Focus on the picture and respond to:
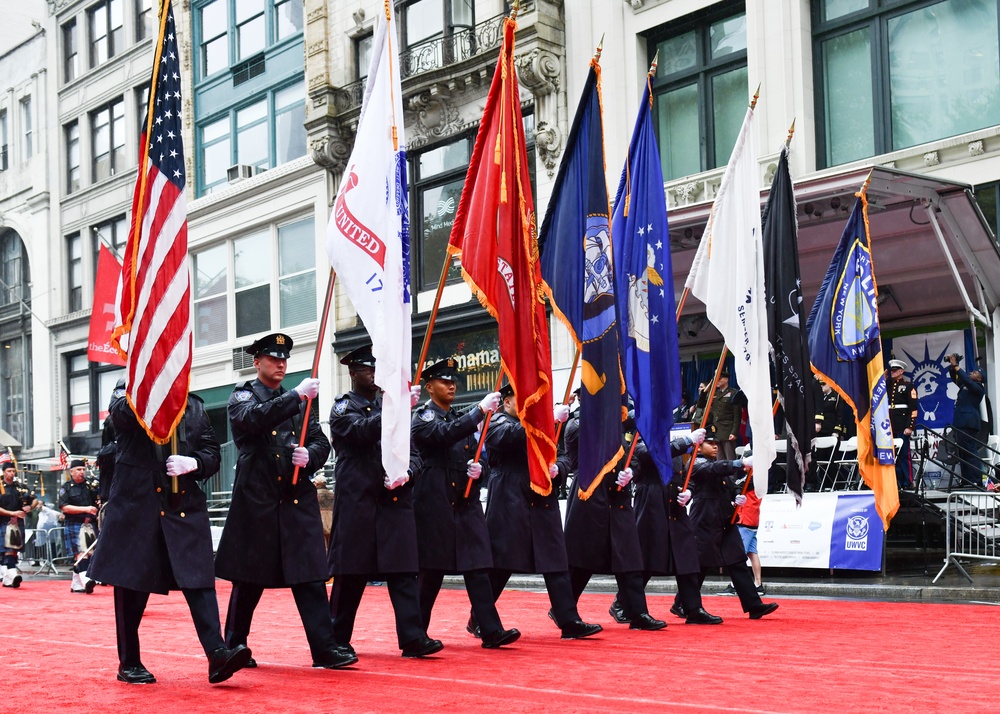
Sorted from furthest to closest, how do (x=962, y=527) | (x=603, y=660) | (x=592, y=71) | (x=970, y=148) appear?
1. (x=970, y=148)
2. (x=962, y=527)
3. (x=592, y=71)
4. (x=603, y=660)

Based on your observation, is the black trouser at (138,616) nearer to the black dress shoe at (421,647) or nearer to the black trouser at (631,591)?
the black dress shoe at (421,647)

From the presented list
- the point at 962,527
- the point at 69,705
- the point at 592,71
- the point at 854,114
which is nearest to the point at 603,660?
the point at 69,705

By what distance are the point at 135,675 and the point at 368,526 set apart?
6.05ft

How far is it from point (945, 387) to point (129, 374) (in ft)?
49.3

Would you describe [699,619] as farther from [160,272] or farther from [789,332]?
[160,272]

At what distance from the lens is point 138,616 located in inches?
301

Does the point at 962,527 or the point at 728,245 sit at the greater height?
the point at 728,245

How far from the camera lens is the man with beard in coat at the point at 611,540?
10.6m

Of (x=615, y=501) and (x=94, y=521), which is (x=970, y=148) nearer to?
(x=615, y=501)

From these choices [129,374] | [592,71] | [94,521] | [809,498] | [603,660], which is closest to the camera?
[129,374]

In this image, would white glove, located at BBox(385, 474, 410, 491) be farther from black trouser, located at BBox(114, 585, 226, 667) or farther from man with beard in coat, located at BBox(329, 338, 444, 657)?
black trouser, located at BBox(114, 585, 226, 667)

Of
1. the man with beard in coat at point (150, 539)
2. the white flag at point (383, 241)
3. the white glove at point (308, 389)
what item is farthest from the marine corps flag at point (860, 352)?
the man with beard in coat at point (150, 539)

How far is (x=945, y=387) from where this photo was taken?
19562mm

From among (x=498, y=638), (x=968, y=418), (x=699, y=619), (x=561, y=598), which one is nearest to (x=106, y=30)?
(x=968, y=418)
